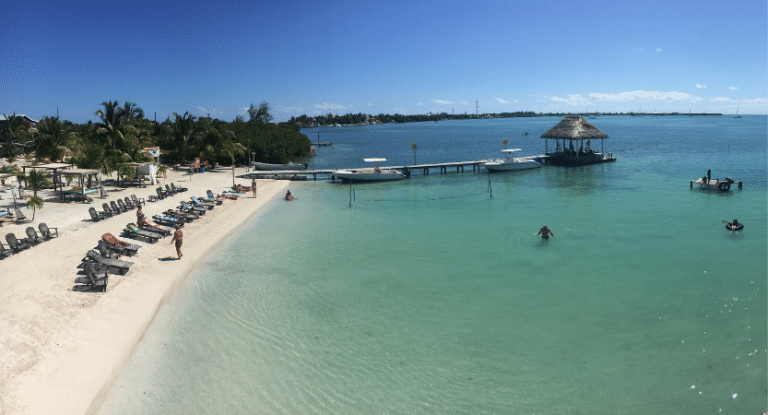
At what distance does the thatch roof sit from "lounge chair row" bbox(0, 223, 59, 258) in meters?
47.0

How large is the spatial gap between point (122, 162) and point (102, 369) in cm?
2455

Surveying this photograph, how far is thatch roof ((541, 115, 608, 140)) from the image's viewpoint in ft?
162

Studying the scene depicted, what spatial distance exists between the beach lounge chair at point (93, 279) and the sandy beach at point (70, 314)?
10.0 inches

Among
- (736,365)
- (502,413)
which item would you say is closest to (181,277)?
(502,413)

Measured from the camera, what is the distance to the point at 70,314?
11.2 meters

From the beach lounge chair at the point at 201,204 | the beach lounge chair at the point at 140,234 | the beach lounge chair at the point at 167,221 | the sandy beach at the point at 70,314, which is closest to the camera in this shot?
the sandy beach at the point at 70,314

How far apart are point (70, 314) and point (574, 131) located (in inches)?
1973

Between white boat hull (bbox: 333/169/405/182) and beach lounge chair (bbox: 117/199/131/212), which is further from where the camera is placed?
white boat hull (bbox: 333/169/405/182)

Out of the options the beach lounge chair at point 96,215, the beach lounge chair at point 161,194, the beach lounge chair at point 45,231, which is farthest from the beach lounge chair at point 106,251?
the beach lounge chair at point 161,194

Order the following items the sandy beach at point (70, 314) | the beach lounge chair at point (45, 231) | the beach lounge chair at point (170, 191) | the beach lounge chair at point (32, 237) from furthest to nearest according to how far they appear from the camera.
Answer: the beach lounge chair at point (170, 191), the beach lounge chair at point (45, 231), the beach lounge chair at point (32, 237), the sandy beach at point (70, 314)

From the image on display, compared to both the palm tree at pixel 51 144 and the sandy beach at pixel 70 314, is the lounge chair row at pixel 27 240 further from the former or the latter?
the palm tree at pixel 51 144

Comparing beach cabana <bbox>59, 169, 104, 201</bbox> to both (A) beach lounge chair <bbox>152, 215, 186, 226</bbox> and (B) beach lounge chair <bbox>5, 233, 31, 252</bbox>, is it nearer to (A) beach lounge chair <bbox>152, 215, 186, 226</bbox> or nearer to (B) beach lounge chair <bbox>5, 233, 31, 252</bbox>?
(A) beach lounge chair <bbox>152, 215, 186, 226</bbox>

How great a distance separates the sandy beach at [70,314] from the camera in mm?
8547

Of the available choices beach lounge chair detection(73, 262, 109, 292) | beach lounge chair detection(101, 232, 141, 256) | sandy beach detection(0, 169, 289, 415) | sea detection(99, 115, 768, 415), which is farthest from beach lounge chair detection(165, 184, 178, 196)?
beach lounge chair detection(73, 262, 109, 292)
